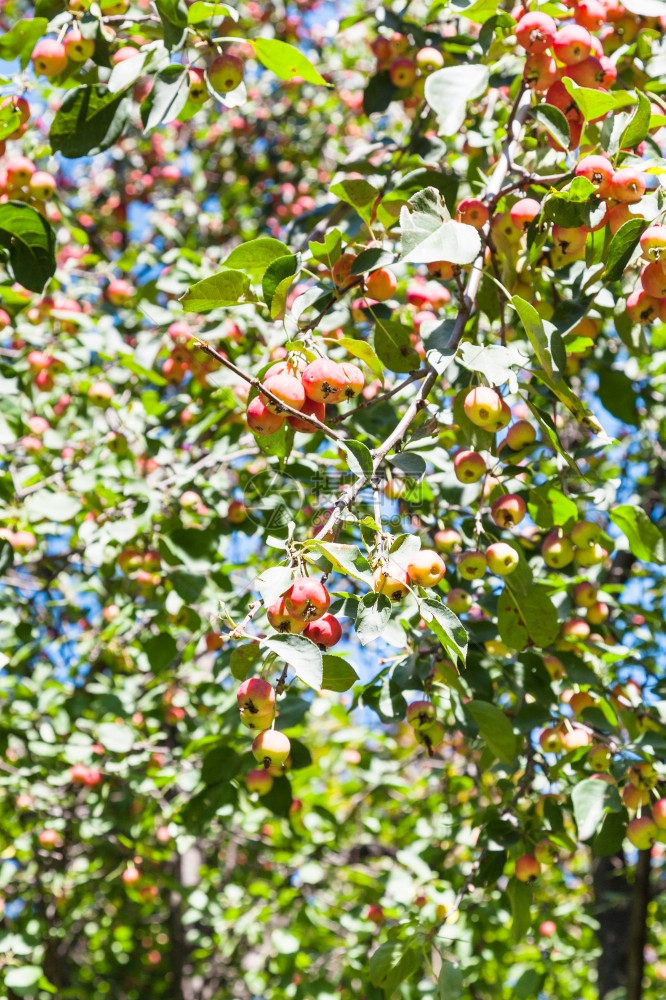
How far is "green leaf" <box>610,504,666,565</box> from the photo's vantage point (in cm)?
188

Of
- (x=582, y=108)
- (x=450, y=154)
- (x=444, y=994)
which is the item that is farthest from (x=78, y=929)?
(x=582, y=108)

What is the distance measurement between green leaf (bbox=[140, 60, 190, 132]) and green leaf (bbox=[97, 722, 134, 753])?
1.74 m

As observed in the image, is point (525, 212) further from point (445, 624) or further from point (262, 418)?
point (445, 624)

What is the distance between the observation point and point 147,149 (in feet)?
17.5

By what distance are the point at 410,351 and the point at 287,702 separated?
0.88m

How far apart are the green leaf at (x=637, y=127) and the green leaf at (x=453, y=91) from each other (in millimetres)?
321

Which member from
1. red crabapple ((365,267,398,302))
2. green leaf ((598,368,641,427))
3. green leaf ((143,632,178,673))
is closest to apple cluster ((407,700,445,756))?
red crabapple ((365,267,398,302))

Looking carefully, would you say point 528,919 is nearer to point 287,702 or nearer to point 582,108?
point 287,702

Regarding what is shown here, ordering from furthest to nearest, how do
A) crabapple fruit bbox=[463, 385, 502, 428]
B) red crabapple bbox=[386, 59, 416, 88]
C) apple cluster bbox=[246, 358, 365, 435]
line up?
red crabapple bbox=[386, 59, 416, 88]
crabapple fruit bbox=[463, 385, 502, 428]
apple cluster bbox=[246, 358, 365, 435]

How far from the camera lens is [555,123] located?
1.54 meters

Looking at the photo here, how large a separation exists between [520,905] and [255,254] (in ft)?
4.82

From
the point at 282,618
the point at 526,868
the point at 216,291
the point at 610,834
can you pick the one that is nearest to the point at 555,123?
the point at 216,291

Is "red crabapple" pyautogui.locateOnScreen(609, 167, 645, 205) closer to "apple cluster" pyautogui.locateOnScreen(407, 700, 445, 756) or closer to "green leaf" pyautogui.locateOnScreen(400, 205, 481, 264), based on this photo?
"green leaf" pyautogui.locateOnScreen(400, 205, 481, 264)

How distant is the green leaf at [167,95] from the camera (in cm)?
180
